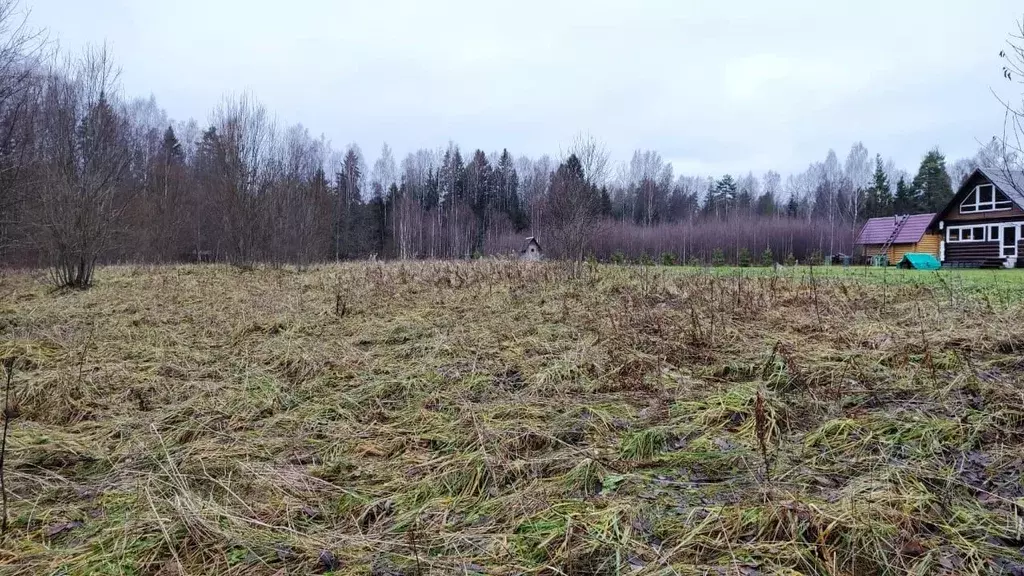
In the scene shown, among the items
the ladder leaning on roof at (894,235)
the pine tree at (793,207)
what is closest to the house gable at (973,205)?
the ladder leaning on roof at (894,235)

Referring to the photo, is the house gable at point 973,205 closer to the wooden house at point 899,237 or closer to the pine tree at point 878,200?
the wooden house at point 899,237

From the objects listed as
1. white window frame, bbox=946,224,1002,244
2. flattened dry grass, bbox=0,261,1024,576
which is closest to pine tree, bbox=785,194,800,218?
white window frame, bbox=946,224,1002,244

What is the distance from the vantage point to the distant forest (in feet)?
38.1

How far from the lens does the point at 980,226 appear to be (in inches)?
1050

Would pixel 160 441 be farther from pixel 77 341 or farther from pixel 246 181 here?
pixel 246 181

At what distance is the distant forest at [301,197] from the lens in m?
11.6

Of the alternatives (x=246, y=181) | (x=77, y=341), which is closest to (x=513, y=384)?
(x=77, y=341)

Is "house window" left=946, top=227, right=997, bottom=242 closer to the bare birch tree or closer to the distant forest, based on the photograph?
the distant forest

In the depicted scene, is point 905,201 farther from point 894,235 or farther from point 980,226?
point 980,226

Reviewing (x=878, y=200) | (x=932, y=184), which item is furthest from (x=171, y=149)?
(x=932, y=184)

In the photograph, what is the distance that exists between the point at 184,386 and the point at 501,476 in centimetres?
308

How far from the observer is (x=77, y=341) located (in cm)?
533

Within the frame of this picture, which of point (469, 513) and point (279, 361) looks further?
point (279, 361)

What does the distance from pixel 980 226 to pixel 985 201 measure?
134 centimetres
